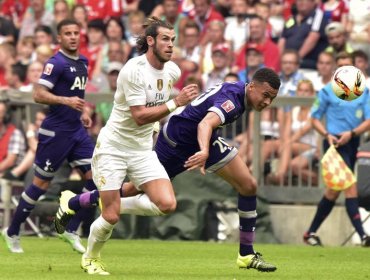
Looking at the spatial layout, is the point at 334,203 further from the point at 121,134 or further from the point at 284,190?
the point at 121,134

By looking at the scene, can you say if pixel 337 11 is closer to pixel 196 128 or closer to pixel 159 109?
pixel 196 128

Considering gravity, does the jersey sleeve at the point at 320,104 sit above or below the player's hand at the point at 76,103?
below

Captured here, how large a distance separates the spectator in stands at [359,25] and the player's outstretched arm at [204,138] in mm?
8139

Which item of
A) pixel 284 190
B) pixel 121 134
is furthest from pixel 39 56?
pixel 121 134

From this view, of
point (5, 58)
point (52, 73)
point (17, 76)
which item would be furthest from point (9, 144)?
point (52, 73)

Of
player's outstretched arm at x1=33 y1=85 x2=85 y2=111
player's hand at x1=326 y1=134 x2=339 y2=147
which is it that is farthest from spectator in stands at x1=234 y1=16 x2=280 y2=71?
player's outstretched arm at x1=33 y1=85 x2=85 y2=111

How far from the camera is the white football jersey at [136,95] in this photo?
Answer: 11797 mm

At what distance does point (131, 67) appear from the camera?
1184cm

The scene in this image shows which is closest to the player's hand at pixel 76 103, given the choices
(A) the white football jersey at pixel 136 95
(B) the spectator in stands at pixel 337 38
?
(A) the white football jersey at pixel 136 95

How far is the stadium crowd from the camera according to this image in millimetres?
18234

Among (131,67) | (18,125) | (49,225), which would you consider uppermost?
(131,67)

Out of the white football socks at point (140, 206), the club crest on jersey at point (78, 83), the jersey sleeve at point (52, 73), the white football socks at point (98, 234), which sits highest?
the jersey sleeve at point (52, 73)

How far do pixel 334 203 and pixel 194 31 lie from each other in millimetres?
5470

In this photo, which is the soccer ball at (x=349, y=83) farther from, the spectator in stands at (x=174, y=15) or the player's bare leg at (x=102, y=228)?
the spectator in stands at (x=174, y=15)
